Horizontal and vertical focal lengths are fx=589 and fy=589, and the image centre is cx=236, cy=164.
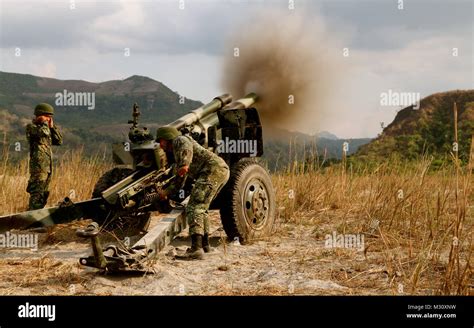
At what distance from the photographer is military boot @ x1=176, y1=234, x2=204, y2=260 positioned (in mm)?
5527

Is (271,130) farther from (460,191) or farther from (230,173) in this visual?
(460,191)

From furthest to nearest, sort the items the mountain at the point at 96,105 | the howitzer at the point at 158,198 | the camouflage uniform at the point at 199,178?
the mountain at the point at 96,105, the camouflage uniform at the point at 199,178, the howitzer at the point at 158,198

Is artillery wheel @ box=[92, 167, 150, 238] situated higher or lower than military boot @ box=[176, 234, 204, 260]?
higher

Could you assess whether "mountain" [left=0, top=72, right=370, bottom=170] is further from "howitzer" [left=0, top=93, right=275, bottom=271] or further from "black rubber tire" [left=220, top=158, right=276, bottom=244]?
"black rubber tire" [left=220, top=158, right=276, bottom=244]

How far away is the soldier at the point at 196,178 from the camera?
5.61 metres

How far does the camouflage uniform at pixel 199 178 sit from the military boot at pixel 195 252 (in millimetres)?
57

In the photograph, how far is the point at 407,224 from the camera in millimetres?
6359

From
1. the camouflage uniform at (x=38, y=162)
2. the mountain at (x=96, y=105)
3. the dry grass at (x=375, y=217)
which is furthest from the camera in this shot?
the mountain at (x=96, y=105)

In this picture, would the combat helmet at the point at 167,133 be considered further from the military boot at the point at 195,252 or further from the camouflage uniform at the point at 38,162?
the camouflage uniform at the point at 38,162

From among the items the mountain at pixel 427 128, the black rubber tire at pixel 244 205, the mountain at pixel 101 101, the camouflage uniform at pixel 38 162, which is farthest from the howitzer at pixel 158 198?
the mountain at pixel 101 101

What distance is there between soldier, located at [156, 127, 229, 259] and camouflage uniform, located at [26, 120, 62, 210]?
2.16 m

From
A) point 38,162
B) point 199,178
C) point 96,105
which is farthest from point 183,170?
Answer: point 96,105

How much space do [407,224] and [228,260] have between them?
2110 millimetres

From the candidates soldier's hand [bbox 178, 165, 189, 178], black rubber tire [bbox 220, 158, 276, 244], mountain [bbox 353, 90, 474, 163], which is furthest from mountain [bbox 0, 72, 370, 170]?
soldier's hand [bbox 178, 165, 189, 178]
